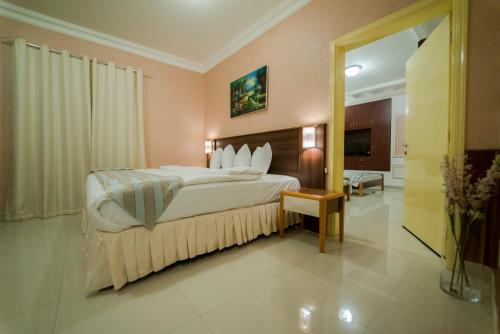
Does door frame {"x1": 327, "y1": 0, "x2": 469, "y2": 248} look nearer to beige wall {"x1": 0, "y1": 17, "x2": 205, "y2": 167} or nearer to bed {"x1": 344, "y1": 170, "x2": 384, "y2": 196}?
bed {"x1": 344, "y1": 170, "x2": 384, "y2": 196}

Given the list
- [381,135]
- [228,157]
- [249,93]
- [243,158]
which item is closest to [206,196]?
[243,158]

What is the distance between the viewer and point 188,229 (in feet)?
5.31

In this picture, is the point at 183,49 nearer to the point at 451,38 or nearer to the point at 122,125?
the point at 122,125

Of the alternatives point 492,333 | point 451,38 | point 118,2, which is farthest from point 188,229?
point 118,2

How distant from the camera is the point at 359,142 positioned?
6.22 meters

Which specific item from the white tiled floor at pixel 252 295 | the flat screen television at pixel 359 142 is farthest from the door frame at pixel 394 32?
the flat screen television at pixel 359 142

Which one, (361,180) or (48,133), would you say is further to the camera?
(361,180)

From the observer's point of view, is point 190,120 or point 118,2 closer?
point 118,2

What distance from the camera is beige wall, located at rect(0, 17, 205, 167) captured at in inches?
136

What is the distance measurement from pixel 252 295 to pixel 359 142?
20.6 feet

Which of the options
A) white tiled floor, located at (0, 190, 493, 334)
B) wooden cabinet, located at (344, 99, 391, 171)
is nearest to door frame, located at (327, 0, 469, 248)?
white tiled floor, located at (0, 190, 493, 334)

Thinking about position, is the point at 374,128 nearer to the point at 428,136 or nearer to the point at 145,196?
the point at 428,136

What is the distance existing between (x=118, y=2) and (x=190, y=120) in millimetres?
2138

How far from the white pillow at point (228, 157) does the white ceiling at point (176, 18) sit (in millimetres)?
1841
